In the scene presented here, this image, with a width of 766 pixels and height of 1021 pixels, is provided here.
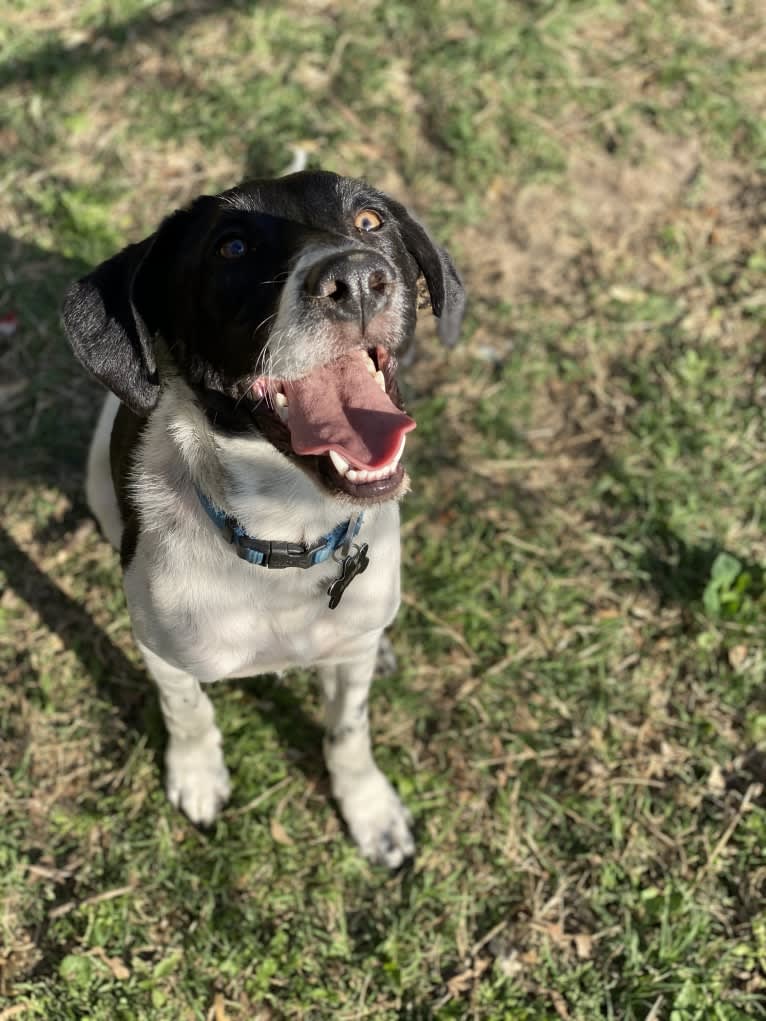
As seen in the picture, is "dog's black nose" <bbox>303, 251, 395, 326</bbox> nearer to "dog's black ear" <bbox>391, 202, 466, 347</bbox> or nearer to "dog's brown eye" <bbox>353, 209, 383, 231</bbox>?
"dog's brown eye" <bbox>353, 209, 383, 231</bbox>

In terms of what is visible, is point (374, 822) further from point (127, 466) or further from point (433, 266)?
point (433, 266)

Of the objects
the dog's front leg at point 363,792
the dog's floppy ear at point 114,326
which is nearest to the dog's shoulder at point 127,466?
the dog's floppy ear at point 114,326

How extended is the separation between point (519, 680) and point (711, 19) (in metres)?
4.51

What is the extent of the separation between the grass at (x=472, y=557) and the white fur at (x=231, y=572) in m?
0.93

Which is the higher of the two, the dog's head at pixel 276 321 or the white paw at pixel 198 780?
the dog's head at pixel 276 321

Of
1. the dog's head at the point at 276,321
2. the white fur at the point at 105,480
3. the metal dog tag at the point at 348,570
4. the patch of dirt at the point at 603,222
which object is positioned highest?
the dog's head at the point at 276,321

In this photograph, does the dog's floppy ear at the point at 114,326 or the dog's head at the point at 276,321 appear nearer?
the dog's head at the point at 276,321

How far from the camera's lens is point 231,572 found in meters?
2.98

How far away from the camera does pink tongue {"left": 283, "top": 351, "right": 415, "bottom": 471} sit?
104 inches

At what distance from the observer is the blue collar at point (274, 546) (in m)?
2.85

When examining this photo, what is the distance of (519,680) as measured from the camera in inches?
173

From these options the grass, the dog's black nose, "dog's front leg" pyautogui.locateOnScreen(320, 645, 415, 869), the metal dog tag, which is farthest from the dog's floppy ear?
the grass

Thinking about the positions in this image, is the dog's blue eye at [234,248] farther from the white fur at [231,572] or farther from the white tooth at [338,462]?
the white tooth at [338,462]

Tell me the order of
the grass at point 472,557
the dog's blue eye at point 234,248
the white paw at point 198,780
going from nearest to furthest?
the dog's blue eye at point 234,248
the grass at point 472,557
the white paw at point 198,780
